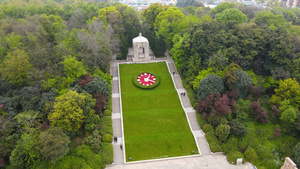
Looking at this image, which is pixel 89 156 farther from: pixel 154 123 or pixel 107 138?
pixel 154 123

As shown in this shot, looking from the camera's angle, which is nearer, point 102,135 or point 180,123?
point 102,135

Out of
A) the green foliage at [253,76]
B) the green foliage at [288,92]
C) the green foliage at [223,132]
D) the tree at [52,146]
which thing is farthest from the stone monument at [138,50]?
the tree at [52,146]

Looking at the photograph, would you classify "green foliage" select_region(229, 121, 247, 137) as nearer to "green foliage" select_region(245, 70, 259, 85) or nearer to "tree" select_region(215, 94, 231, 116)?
"tree" select_region(215, 94, 231, 116)

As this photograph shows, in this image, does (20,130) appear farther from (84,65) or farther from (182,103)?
(182,103)

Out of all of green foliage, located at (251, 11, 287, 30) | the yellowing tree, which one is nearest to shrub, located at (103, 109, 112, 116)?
the yellowing tree

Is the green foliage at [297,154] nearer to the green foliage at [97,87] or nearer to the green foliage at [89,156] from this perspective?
the green foliage at [89,156]

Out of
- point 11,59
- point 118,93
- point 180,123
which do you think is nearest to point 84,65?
point 118,93
